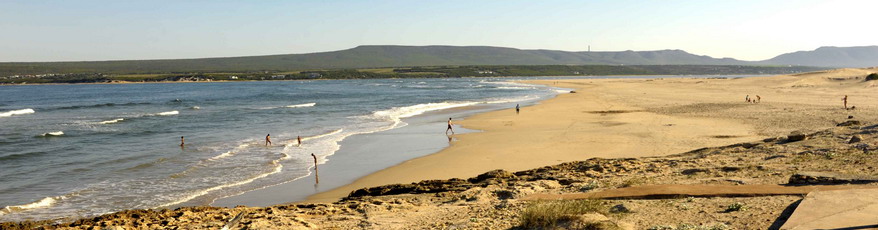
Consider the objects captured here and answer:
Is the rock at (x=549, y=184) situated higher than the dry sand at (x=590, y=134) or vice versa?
the rock at (x=549, y=184)

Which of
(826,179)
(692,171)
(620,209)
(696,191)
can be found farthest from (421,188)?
(826,179)

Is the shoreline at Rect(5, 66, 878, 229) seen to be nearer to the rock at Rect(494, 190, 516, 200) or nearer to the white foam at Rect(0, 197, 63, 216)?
the rock at Rect(494, 190, 516, 200)

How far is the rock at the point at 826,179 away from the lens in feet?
31.3

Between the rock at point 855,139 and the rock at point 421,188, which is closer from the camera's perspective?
the rock at point 421,188

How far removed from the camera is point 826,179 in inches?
384

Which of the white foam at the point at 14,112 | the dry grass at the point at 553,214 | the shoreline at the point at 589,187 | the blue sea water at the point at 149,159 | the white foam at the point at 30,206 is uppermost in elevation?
the dry grass at the point at 553,214

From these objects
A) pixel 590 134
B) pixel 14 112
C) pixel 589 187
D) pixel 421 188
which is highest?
pixel 589 187

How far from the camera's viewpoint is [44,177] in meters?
17.6

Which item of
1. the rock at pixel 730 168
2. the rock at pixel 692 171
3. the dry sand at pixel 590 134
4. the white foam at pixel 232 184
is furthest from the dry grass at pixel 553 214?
the white foam at pixel 232 184

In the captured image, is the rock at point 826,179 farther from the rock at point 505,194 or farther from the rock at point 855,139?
the rock at point 855,139

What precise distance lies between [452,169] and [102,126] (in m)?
26.5

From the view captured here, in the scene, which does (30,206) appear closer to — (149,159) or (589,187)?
(149,159)

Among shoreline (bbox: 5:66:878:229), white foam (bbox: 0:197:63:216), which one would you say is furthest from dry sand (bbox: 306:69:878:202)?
white foam (bbox: 0:197:63:216)

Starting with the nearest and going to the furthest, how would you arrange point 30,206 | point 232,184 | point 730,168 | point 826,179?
1. point 826,179
2. point 730,168
3. point 30,206
4. point 232,184
